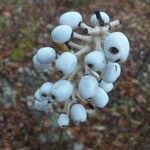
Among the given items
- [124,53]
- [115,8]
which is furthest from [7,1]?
[124,53]

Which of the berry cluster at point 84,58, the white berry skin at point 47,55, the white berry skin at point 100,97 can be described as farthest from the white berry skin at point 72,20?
the white berry skin at point 100,97

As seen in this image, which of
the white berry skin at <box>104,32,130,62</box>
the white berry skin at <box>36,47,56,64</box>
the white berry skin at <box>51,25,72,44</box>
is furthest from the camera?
the white berry skin at <box>36,47,56,64</box>

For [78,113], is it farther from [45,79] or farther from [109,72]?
[45,79]

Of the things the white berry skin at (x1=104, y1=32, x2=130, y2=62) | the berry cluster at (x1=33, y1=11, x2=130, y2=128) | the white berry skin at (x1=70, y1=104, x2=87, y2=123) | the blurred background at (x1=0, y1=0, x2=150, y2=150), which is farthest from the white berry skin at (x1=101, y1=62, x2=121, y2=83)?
the blurred background at (x1=0, y1=0, x2=150, y2=150)

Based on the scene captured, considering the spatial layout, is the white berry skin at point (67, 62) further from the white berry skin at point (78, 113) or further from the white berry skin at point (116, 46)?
the white berry skin at point (78, 113)

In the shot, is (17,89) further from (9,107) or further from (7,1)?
(7,1)

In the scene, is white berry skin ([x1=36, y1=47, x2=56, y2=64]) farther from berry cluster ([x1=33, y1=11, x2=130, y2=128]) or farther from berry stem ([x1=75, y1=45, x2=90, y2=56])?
berry stem ([x1=75, y1=45, x2=90, y2=56])
